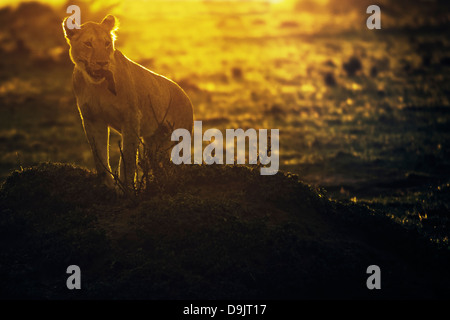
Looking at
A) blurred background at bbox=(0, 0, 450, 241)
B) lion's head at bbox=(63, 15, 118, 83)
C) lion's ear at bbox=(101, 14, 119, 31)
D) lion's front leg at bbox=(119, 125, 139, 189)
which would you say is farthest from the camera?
blurred background at bbox=(0, 0, 450, 241)

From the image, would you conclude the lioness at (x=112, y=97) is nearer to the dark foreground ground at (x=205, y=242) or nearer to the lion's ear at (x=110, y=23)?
the lion's ear at (x=110, y=23)

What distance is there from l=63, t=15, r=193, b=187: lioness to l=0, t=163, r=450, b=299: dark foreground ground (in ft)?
2.06

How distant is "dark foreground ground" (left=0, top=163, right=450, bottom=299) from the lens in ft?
22.6

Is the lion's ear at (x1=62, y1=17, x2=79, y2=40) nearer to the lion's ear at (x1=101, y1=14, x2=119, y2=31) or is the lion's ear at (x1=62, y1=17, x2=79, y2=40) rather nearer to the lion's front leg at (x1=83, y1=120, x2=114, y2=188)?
the lion's ear at (x1=101, y1=14, x2=119, y2=31)

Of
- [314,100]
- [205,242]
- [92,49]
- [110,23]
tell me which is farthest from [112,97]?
[314,100]

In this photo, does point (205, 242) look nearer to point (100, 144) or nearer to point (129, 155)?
point (129, 155)

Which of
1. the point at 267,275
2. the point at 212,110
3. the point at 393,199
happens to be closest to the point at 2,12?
the point at 212,110

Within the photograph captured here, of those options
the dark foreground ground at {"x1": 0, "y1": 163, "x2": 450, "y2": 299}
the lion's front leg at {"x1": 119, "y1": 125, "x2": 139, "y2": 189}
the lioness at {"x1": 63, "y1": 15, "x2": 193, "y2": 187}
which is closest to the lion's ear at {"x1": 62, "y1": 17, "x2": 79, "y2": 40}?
the lioness at {"x1": 63, "y1": 15, "x2": 193, "y2": 187}

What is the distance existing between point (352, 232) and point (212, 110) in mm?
16084

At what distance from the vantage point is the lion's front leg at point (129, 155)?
7.80 metres

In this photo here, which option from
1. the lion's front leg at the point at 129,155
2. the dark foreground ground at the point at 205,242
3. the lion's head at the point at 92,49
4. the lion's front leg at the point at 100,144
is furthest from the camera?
the lion's front leg at the point at 100,144

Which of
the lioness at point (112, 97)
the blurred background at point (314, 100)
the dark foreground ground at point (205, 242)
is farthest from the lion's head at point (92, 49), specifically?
the dark foreground ground at point (205, 242)

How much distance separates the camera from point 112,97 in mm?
7672

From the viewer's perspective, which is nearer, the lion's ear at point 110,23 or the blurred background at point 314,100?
the lion's ear at point 110,23
